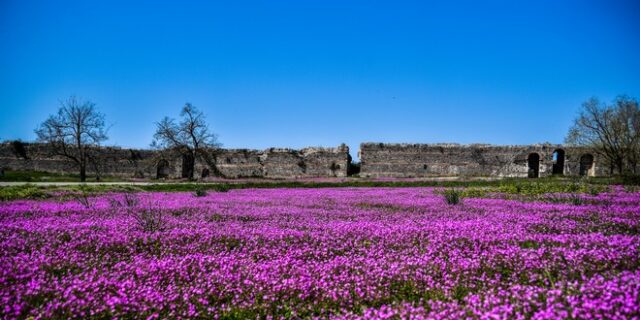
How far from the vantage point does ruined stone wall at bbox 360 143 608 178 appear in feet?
136

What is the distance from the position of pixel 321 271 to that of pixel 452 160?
40.4 meters

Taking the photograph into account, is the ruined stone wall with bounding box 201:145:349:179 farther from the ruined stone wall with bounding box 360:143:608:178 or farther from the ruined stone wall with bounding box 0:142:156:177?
the ruined stone wall with bounding box 0:142:156:177

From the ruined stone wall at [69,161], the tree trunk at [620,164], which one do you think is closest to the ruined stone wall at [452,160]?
the tree trunk at [620,164]

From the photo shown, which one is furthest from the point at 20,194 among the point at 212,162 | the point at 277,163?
the point at 277,163

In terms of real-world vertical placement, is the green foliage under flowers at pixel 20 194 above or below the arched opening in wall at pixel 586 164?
below

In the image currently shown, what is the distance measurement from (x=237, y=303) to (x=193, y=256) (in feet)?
5.33

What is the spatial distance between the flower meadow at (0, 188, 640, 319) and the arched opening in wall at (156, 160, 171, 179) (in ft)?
125

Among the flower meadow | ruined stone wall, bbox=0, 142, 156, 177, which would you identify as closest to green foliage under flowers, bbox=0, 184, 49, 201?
the flower meadow

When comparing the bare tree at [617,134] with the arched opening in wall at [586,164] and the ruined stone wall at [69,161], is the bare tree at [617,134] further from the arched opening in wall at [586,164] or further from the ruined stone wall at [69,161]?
the ruined stone wall at [69,161]

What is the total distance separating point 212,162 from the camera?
4297 cm

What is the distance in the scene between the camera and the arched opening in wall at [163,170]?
43.6 metres

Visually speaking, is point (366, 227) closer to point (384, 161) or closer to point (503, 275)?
point (503, 275)

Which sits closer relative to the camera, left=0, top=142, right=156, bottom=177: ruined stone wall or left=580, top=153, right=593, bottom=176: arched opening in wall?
left=580, top=153, right=593, bottom=176: arched opening in wall

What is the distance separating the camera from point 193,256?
5.14 m
